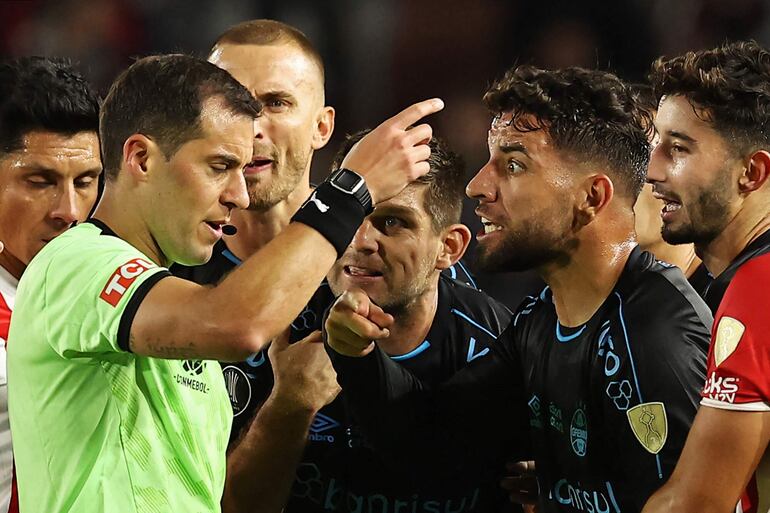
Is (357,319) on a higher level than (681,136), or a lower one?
lower

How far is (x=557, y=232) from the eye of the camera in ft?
9.38

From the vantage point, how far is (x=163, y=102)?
210cm

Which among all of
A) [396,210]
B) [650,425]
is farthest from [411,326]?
[650,425]

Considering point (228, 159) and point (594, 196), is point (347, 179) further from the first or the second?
point (594, 196)

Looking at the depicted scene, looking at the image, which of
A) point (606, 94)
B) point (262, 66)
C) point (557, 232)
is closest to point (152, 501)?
point (557, 232)

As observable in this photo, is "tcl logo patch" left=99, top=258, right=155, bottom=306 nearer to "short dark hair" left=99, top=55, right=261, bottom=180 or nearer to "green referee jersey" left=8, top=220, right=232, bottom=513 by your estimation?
"green referee jersey" left=8, top=220, right=232, bottom=513

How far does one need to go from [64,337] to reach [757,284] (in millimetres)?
1421

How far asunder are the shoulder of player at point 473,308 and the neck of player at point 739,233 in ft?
2.59

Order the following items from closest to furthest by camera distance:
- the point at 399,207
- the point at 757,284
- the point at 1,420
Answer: the point at 757,284
the point at 1,420
the point at 399,207

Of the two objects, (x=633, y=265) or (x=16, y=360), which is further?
(x=633, y=265)

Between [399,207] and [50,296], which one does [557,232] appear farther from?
[50,296]

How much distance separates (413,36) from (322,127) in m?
2.92

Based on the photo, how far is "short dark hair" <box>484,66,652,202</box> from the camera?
292cm

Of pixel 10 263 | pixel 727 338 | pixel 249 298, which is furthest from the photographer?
pixel 10 263
